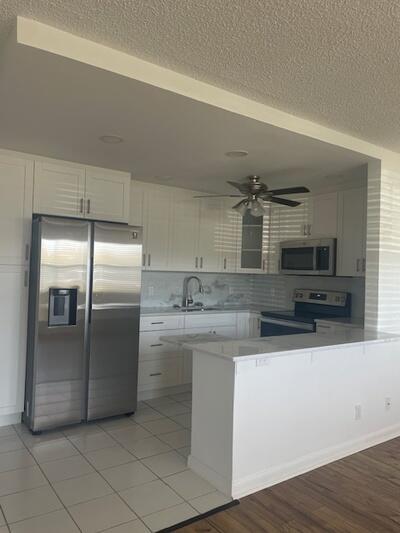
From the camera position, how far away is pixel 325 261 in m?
4.58

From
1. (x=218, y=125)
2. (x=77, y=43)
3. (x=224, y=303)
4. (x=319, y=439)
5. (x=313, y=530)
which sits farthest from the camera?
(x=224, y=303)

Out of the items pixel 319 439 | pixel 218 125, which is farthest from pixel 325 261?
pixel 218 125

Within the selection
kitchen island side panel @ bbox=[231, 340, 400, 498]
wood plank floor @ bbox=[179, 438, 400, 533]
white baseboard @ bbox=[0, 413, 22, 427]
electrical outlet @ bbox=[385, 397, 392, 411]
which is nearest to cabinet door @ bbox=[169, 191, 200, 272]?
white baseboard @ bbox=[0, 413, 22, 427]

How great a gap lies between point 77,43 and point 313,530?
2.69 meters

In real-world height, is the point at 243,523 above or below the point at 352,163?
below

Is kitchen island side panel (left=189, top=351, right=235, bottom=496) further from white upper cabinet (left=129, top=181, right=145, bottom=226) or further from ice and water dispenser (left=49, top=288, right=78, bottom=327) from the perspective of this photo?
white upper cabinet (left=129, top=181, right=145, bottom=226)

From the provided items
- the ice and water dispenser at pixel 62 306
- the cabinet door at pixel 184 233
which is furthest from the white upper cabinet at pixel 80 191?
the cabinet door at pixel 184 233

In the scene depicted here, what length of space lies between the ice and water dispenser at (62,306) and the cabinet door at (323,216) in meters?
2.78

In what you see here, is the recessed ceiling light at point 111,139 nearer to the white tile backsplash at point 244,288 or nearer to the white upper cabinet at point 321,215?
the white tile backsplash at point 244,288

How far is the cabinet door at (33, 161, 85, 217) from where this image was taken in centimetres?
358

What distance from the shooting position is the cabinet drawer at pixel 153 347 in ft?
14.0

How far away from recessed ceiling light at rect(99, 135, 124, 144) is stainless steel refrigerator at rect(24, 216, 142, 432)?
0.74m

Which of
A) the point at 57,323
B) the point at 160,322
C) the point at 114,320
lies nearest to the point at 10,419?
the point at 57,323

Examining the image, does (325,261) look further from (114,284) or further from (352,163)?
(114,284)
